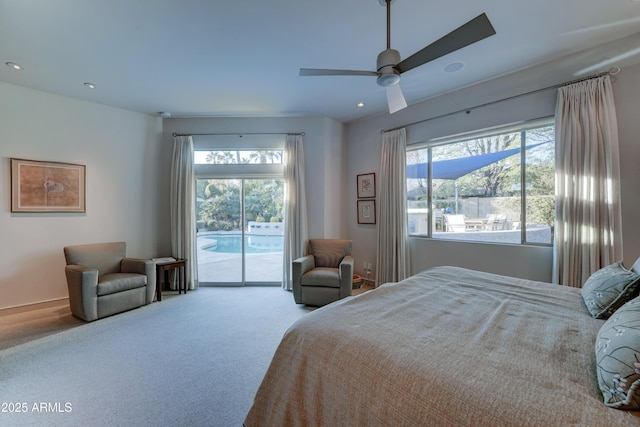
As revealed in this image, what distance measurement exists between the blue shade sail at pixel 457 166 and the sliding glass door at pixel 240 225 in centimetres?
233

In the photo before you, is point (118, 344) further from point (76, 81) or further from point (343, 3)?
point (343, 3)

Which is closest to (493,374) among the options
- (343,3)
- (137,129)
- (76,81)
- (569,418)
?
(569,418)

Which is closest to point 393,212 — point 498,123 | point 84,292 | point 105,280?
point 498,123

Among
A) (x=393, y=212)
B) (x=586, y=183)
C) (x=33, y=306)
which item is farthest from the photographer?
(x=393, y=212)

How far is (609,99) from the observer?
104 inches

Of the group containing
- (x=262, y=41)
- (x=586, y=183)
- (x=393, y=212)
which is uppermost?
(x=262, y=41)

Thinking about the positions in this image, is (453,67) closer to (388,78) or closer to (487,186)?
(487,186)

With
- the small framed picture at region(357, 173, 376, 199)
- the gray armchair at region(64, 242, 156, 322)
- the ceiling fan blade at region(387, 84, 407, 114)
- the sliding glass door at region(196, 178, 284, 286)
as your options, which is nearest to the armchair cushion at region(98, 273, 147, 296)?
the gray armchair at region(64, 242, 156, 322)

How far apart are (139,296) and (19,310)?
4.82 ft

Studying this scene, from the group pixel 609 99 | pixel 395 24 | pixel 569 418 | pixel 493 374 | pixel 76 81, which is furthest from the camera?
pixel 76 81

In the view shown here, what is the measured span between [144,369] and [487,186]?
14.1ft

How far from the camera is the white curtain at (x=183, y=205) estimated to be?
4.62 metres

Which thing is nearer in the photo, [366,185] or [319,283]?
[319,283]

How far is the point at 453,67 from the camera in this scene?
123 inches
